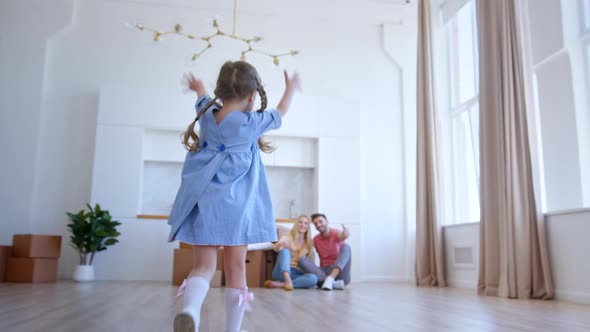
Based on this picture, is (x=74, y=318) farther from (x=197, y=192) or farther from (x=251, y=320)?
(x=197, y=192)

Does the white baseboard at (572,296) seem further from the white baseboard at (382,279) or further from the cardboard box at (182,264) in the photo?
the cardboard box at (182,264)

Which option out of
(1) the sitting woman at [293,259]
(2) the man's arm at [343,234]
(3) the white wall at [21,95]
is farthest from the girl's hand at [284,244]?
(3) the white wall at [21,95]

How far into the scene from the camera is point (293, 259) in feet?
16.5

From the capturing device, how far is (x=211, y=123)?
1.77 m

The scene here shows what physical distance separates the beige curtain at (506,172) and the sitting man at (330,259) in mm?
1186

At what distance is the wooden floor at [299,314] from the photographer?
215 centimetres

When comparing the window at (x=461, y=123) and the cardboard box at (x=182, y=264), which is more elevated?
the window at (x=461, y=123)

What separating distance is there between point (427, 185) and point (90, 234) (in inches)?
141

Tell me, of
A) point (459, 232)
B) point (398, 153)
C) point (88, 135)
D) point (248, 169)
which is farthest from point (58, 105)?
point (248, 169)

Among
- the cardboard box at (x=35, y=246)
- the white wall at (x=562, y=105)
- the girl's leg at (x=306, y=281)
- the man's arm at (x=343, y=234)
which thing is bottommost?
the girl's leg at (x=306, y=281)

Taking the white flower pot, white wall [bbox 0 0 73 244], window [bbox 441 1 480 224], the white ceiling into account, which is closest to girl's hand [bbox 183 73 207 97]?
the white flower pot

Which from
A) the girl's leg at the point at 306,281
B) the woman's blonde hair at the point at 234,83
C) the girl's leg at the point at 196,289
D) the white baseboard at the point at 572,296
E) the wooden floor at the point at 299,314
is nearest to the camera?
the girl's leg at the point at 196,289

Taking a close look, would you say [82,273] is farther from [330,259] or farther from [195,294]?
[195,294]

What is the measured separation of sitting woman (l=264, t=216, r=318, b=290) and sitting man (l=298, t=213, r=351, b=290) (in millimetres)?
104
